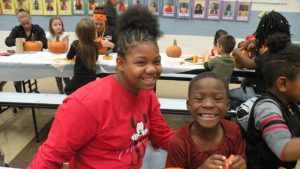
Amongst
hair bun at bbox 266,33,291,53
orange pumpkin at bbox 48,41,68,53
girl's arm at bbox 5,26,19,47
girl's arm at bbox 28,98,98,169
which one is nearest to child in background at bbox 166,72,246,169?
girl's arm at bbox 28,98,98,169

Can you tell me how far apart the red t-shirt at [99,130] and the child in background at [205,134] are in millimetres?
189

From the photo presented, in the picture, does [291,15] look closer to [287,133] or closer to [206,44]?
[206,44]

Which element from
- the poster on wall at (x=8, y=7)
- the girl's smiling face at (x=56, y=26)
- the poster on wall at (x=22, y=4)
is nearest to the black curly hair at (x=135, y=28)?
the girl's smiling face at (x=56, y=26)

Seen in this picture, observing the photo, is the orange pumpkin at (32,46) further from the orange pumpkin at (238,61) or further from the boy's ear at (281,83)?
the boy's ear at (281,83)

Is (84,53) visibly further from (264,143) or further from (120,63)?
(264,143)

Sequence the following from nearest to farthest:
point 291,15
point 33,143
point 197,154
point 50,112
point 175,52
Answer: point 197,154 → point 33,143 → point 175,52 → point 50,112 → point 291,15

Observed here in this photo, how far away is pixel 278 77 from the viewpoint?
1.25 m

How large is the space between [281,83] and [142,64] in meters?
0.61

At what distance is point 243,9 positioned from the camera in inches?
206

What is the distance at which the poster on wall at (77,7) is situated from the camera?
17.9 ft

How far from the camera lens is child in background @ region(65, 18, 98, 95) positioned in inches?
119

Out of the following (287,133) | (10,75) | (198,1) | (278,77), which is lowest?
(10,75)

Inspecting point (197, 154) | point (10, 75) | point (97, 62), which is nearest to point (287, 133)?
point (197, 154)

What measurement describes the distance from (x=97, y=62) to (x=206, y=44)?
282cm
